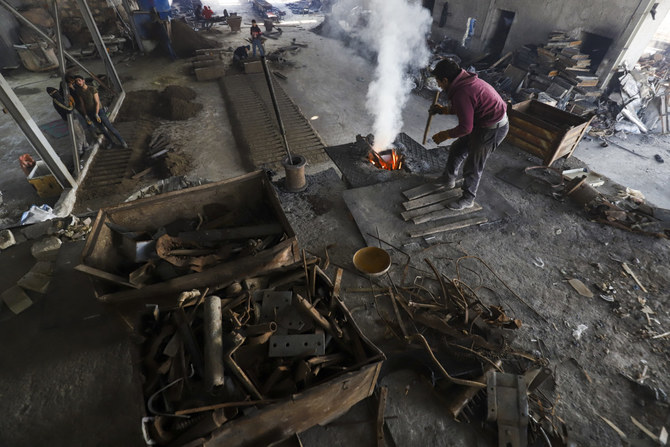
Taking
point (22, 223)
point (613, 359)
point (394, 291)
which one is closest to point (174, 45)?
point (22, 223)

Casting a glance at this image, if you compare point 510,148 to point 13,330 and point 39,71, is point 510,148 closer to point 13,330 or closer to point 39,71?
point 13,330

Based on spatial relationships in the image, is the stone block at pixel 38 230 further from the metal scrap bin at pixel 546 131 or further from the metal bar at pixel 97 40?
the metal scrap bin at pixel 546 131

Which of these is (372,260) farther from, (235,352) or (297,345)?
(235,352)

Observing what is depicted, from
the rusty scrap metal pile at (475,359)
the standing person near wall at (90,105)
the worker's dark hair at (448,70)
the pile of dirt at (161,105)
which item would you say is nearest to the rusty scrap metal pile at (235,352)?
the rusty scrap metal pile at (475,359)

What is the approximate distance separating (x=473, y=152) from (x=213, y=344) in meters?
4.61

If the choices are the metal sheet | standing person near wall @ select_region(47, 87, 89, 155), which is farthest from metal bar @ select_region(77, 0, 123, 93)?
the metal sheet

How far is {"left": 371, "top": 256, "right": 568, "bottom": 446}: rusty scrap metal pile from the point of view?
292 cm

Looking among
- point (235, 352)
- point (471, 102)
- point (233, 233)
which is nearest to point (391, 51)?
point (471, 102)

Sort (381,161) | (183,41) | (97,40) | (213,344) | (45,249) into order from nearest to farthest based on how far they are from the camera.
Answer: (213,344) → (45,249) → (381,161) → (97,40) → (183,41)

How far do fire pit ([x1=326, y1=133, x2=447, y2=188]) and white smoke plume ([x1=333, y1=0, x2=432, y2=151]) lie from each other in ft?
1.11

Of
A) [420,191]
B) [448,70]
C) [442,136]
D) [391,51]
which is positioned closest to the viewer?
[448,70]

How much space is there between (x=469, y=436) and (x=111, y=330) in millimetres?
4236

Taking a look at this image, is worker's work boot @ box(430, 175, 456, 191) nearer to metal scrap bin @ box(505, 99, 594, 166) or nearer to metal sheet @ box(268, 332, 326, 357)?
metal scrap bin @ box(505, 99, 594, 166)

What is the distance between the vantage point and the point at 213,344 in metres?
2.38
